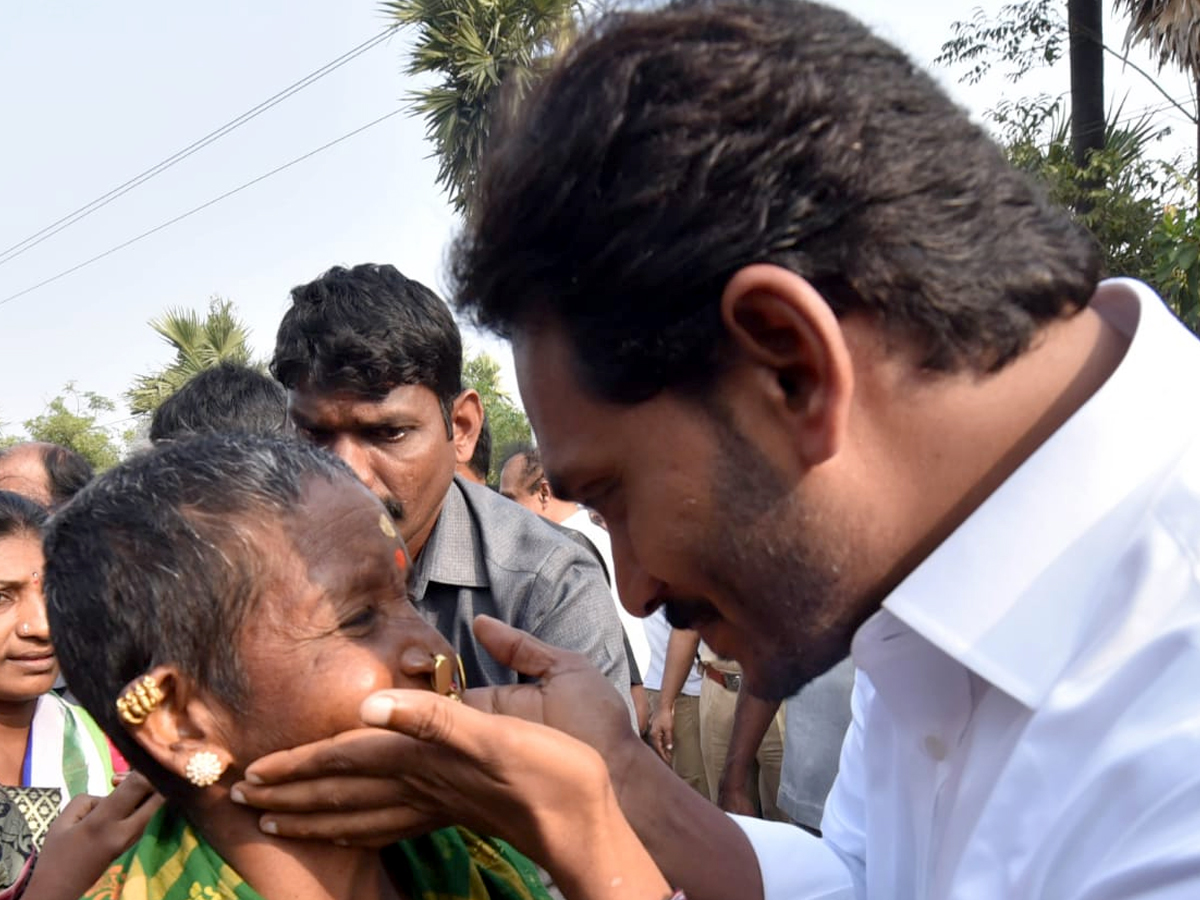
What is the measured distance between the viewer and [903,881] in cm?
194

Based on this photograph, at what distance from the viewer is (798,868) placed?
219cm

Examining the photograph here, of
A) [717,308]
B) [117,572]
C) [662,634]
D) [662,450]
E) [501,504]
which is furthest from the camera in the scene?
[662,634]

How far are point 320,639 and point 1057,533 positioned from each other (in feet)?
3.84

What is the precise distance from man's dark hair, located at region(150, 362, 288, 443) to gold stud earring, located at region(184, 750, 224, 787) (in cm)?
233

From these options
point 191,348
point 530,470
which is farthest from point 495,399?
point 530,470

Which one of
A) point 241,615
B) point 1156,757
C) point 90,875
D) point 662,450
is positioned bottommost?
point 90,875

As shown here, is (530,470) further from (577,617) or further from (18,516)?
(577,617)

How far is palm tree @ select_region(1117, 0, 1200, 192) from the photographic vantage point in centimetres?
1108

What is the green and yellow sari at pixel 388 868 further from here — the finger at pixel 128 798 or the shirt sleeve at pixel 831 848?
the shirt sleeve at pixel 831 848

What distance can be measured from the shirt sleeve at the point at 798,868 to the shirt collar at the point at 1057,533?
82 cm

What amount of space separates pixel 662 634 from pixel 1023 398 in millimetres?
5171

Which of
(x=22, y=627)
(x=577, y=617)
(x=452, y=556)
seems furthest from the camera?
(x=22, y=627)

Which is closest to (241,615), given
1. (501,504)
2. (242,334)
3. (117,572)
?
(117,572)

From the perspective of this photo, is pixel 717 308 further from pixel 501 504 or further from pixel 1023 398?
pixel 501 504
